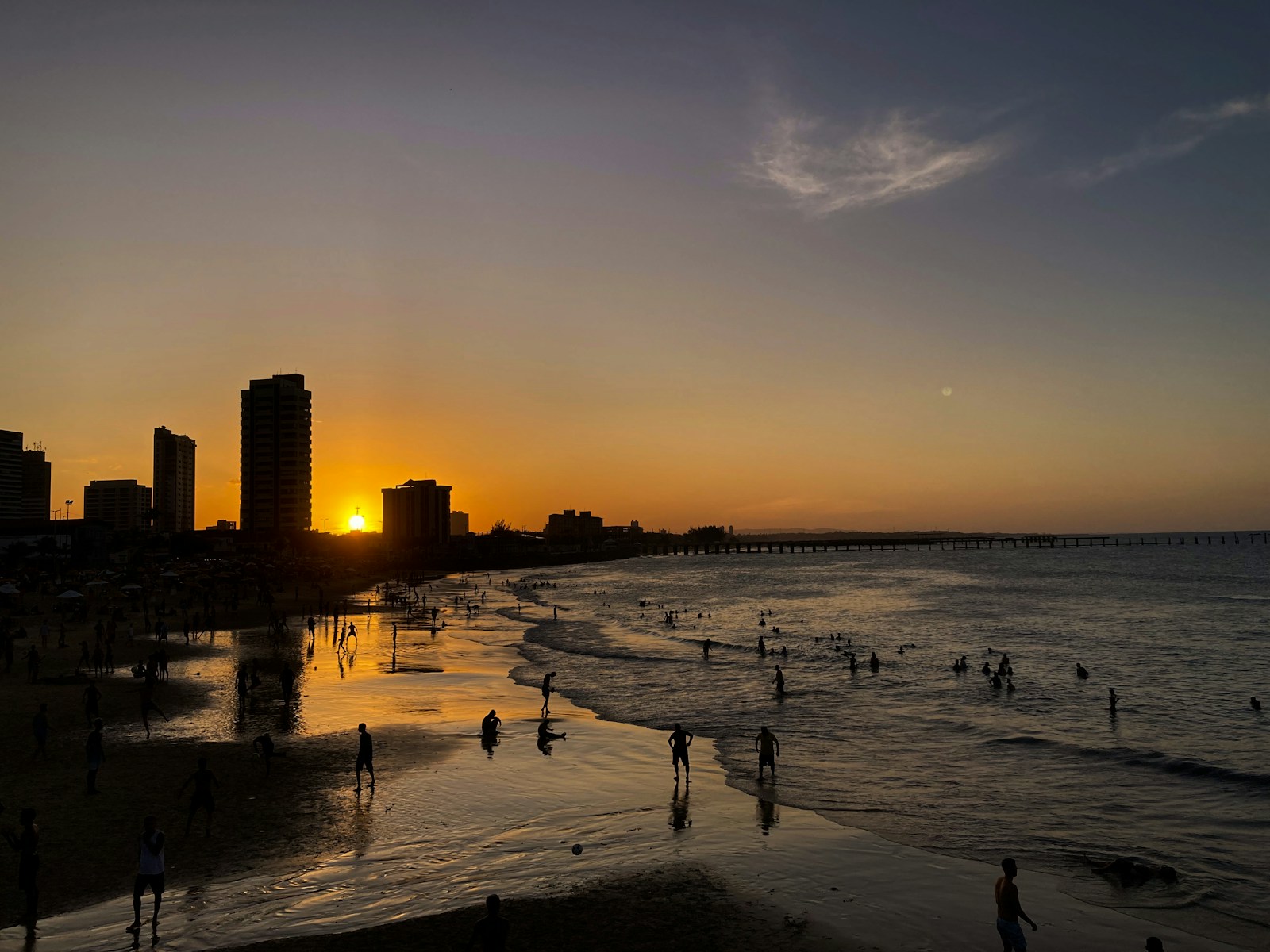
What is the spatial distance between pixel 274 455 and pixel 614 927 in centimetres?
18534

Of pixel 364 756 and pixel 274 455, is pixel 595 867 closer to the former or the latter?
pixel 364 756

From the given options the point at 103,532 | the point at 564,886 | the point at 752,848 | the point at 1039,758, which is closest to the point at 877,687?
the point at 1039,758

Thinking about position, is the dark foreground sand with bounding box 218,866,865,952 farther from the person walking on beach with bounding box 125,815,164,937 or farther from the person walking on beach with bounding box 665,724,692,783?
the person walking on beach with bounding box 665,724,692,783

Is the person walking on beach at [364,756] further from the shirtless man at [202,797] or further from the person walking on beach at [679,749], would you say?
the person walking on beach at [679,749]

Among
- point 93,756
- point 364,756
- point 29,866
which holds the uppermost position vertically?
point 93,756

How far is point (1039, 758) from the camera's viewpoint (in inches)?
1019

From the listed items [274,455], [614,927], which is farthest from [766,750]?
[274,455]

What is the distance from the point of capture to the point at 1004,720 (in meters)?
31.9

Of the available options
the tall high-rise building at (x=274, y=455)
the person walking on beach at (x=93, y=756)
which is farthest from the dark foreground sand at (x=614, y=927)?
the tall high-rise building at (x=274, y=455)

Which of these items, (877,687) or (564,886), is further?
(877,687)

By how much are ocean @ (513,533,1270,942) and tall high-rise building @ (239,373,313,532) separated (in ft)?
391

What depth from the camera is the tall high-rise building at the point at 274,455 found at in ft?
583

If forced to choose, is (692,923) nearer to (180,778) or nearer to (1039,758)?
(180,778)

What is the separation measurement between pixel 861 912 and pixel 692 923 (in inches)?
120
